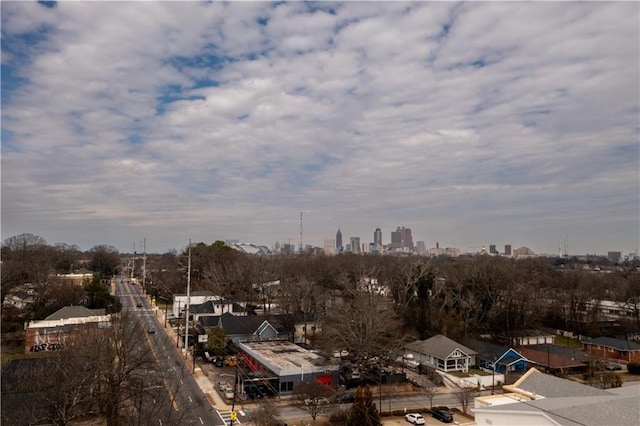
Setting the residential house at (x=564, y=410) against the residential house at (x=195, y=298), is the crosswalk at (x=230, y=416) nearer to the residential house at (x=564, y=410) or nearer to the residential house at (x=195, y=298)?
the residential house at (x=564, y=410)

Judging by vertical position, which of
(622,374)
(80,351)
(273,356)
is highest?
(80,351)

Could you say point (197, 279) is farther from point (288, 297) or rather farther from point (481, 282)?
point (481, 282)

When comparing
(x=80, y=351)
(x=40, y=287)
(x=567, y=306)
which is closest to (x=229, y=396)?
(x=80, y=351)

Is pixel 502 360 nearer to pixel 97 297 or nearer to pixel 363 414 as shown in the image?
pixel 363 414

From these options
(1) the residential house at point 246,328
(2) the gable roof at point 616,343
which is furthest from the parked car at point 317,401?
(2) the gable roof at point 616,343

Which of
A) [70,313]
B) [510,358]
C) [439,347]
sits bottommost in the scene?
[510,358]

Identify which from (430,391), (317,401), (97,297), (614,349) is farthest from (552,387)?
(97,297)
